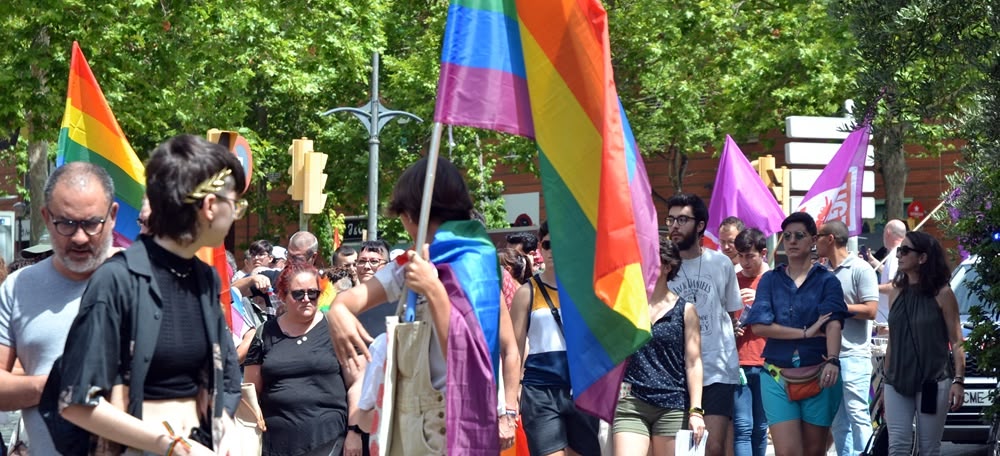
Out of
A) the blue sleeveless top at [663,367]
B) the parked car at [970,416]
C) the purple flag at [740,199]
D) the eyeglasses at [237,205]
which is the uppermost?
the purple flag at [740,199]

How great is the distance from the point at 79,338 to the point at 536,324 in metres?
4.49

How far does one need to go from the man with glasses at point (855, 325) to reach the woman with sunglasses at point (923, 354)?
2.91ft

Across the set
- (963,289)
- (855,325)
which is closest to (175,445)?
(855,325)

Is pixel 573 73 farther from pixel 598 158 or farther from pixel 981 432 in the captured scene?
pixel 981 432

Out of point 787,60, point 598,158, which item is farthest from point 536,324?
point 787,60

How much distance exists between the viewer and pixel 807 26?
30531mm

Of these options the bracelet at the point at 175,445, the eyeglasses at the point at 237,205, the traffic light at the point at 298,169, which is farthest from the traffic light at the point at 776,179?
the bracelet at the point at 175,445

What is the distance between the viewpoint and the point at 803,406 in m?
10.0

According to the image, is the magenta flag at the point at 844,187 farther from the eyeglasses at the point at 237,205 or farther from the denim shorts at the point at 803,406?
the eyeglasses at the point at 237,205

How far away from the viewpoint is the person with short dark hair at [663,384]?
815 cm

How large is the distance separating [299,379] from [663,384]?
1.92 meters

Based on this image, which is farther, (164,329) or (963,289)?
(963,289)

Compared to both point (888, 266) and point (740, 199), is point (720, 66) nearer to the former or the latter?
point (740, 199)

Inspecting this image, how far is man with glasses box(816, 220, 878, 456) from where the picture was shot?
438 inches
